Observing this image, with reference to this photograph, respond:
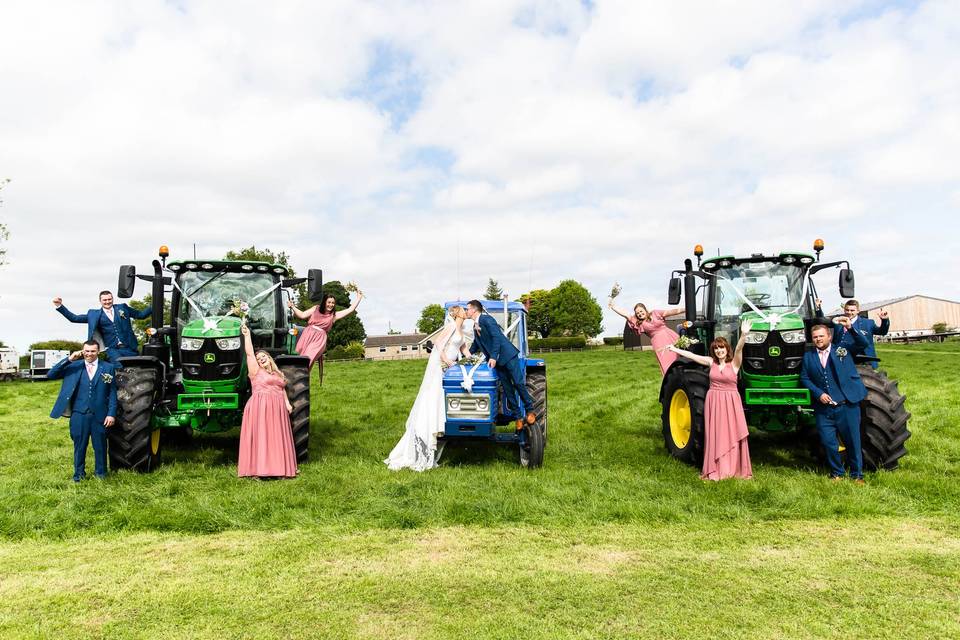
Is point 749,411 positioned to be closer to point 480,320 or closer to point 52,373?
point 480,320

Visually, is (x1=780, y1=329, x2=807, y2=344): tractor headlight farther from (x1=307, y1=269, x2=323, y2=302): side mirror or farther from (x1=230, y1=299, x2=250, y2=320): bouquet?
(x1=230, y1=299, x2=250, y2=320): bouquet

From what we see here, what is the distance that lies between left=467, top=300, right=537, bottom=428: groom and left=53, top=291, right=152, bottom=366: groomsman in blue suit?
15.5ft

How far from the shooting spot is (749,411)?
788 cm

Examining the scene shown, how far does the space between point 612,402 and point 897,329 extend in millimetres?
71085

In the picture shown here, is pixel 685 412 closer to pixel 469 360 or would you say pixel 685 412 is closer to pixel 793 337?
pixel 793 337

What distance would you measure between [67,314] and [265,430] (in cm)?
382

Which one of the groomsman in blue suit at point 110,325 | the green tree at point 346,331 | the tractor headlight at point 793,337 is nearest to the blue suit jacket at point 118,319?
the groomsman in blue suit at point 110,325

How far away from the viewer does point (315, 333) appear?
33.8 ft

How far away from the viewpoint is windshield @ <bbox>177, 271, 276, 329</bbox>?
9.03 metres

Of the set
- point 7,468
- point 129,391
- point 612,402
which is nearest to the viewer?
point 129,391

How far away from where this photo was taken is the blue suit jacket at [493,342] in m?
7.66

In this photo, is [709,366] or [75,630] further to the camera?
[709,366]

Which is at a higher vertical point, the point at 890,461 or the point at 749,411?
the point at 749,411

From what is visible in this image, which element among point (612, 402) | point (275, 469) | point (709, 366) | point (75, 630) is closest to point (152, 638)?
point (75, 630)
